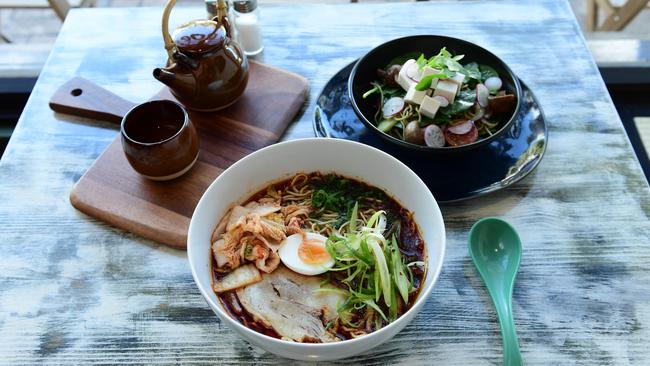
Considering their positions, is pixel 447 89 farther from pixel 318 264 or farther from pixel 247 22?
pixel 247 22

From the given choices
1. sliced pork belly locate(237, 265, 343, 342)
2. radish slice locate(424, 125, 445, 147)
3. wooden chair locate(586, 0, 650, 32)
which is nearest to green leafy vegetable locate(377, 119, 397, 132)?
radish slice locate(424, 125, 445, 147)

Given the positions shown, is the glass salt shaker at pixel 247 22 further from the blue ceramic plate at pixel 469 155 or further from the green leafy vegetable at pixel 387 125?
the green leafy vegetable at pixel 387 125

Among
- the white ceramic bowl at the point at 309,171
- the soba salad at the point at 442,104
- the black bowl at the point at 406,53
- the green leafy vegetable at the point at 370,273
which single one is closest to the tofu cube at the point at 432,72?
the soba salad at the point at 442,104

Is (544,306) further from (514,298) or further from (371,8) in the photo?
(371,8)

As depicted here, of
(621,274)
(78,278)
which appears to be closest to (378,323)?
(621,274)

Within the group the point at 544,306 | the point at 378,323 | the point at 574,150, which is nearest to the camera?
the point at 378,323
